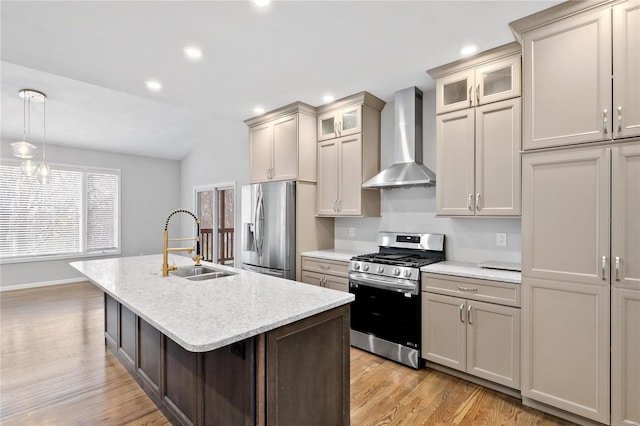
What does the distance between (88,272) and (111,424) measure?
46.3 inches

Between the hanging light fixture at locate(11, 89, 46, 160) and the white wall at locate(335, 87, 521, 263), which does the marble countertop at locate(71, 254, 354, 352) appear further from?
the hanging light fixture at locate(11, 89, 46, 160)

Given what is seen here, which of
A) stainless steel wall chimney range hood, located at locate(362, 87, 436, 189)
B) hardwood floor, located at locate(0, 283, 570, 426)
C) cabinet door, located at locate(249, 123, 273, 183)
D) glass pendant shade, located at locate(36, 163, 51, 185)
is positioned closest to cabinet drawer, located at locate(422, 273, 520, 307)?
hardwood floor, located at locate(0, 283, 570, 426)

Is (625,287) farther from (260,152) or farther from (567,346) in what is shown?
(260,152)

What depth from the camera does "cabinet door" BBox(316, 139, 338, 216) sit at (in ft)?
12.7

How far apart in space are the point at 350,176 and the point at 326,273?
1138 millimetres

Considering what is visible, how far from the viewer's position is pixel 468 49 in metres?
2.58

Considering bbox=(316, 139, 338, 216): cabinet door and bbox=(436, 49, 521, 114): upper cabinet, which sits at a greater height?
bbox=(436, 49, 521, 114): upper cabinet

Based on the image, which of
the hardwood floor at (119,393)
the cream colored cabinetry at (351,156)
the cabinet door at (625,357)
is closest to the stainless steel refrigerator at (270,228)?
the cream colored cabinetry at (351,156)

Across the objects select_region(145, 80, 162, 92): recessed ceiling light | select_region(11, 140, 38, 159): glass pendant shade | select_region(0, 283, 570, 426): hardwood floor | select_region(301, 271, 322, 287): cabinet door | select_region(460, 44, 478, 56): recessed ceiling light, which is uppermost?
select_region(460, 44, 478, 56): recessed ceiling light

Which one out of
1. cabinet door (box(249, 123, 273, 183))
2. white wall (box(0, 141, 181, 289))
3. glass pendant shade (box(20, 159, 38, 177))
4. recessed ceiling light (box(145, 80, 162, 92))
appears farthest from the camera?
white wall (box(0, 141, 181, 289))

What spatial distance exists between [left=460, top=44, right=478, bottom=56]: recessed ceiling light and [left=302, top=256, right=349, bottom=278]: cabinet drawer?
2176 mm

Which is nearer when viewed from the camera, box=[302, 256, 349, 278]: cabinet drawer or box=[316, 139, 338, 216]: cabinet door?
box=[302, 256, 349, 278]: cabinet drawer

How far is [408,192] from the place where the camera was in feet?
11.8

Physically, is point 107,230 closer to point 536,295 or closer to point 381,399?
point 381,399
